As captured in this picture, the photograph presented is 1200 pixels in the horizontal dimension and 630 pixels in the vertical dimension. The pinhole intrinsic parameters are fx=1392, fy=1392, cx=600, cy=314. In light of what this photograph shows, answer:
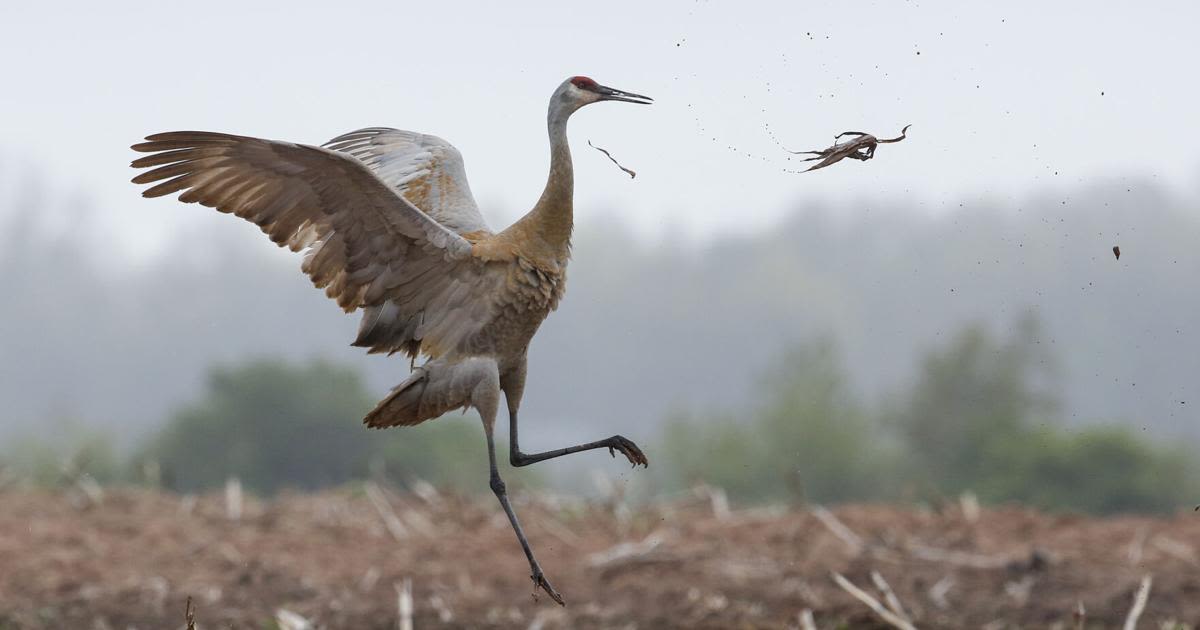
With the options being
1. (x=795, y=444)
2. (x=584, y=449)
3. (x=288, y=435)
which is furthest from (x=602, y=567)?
(x=795, y=444)

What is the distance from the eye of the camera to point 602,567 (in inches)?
370

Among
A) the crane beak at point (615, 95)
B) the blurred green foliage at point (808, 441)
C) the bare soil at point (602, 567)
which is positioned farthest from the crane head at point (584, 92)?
the blurred green foliage at point (808, 441)

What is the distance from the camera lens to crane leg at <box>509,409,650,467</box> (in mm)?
5512

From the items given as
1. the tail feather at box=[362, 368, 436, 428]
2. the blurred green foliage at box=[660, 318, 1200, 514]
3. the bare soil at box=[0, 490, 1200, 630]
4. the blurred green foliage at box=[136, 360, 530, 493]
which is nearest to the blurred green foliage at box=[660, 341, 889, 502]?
the blurred green foliage at box=[660, 318, 1200, 514]

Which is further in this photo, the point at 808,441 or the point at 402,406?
the point at 808,441

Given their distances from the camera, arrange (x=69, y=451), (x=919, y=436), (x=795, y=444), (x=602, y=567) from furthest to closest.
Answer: (x=919, y=436)
(x=795, y=444)
(x=69, y=451)
(x=602, y=567)

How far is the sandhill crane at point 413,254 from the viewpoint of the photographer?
5.31 meters

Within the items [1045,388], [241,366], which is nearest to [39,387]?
Answer: [241,366]

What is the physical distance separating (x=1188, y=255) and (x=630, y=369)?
26780 mm

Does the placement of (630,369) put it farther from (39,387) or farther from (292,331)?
(39,387)

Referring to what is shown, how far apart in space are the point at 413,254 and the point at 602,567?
4.35 metres

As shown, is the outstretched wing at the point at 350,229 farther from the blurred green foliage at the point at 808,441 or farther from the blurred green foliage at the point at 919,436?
the blurred green foliage at the point at 919,436

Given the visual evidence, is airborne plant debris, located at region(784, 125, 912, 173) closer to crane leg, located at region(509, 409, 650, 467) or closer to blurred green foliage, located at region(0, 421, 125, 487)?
crane leg, located at region(509, 409, 650, 467)

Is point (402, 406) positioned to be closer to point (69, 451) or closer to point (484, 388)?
point (484, 388)
